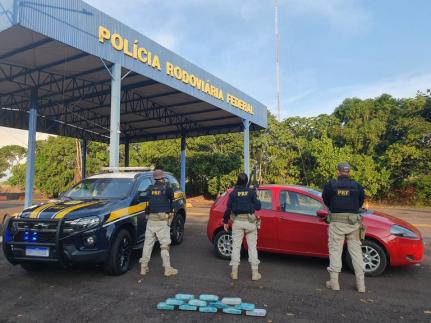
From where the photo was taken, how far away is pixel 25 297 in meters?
4.71

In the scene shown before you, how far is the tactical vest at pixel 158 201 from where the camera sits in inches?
224

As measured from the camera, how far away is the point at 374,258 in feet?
18.1

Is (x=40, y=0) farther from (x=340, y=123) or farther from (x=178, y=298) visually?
(x=340, y=123)

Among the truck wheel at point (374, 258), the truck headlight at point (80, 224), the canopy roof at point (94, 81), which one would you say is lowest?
the truck wheel at point (374, 258)

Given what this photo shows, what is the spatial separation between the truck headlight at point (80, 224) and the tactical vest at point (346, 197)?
366 cm

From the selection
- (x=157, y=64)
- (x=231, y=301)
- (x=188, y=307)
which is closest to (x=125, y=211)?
(x=188, y=307)

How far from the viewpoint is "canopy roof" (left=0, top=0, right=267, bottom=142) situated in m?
9.78

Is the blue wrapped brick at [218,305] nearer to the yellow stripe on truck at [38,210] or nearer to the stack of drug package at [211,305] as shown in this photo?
the stack of drug package at [211,305]

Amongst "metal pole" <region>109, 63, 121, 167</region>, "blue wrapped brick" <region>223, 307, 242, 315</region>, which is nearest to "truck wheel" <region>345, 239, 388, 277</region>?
"blue wrapped brick" <region>223, 307, 242, 315</region>

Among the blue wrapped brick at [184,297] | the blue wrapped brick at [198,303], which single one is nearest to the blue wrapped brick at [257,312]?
the blue wrapped brick at [198,303]

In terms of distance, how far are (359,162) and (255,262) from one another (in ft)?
68.2

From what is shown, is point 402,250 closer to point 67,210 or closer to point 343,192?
point 343,192

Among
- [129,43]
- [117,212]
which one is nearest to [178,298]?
[117,212]

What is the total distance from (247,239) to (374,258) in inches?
83.2
